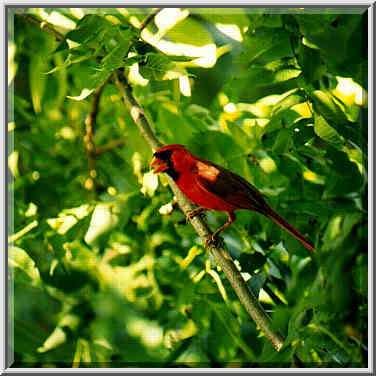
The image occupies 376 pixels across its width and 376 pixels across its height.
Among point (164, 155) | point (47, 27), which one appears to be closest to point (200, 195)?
point (164, 155)

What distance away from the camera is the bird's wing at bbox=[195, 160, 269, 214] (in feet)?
5.12

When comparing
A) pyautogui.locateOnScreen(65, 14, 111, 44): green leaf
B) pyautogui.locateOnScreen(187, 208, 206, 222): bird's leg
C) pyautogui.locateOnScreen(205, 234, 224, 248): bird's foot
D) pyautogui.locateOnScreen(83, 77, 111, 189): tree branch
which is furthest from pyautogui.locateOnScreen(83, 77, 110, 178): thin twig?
pyautogui.locateOnScreen(205, 234, 224, 248): bird's foot

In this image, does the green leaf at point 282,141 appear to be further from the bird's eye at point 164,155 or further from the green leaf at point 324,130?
the bird's eye at point 164,155

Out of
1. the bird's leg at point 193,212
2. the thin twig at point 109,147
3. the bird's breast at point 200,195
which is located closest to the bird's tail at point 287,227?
the bird's breast at point 200,195

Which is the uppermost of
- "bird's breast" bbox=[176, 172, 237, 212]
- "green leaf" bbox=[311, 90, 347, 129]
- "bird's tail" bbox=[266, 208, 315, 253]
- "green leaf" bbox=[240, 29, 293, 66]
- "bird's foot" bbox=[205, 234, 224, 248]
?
"green leaf" bbox=[240, 29, 293, 66]

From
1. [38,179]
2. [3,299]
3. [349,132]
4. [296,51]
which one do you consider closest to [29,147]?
[38,179]

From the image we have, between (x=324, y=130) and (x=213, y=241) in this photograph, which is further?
(x=213, y=241)

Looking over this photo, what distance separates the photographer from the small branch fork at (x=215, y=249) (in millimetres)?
1372

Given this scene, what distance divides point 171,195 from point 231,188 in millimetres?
391

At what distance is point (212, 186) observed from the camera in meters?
1.60

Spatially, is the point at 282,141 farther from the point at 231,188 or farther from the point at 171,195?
the point at 171,195

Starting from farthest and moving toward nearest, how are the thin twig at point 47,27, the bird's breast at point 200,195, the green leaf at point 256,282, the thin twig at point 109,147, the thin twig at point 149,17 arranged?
1. the thin twig at point 109,147
2. the thin twig at point 47,27
3. the thin twig at point 149,17
4. the bird's breast at point 200,195
5. the green leaf at point 256,282

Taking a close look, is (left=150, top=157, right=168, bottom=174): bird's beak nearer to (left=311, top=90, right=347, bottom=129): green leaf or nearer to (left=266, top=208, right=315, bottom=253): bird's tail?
(left=266, top=208, right=315, bottom=253): bird's tail

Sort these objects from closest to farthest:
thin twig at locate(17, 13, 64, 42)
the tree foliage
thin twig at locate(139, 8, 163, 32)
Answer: the tree foliage, thin twig at locate(139, 8, 163, 32), thin twig at locate(17, 13, 64, 42)
